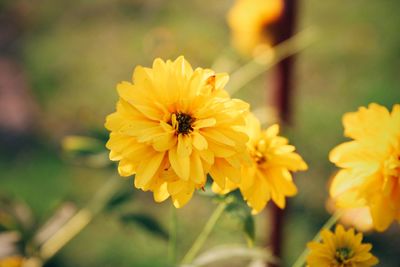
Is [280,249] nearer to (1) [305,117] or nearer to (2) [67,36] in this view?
(1) [305,117]

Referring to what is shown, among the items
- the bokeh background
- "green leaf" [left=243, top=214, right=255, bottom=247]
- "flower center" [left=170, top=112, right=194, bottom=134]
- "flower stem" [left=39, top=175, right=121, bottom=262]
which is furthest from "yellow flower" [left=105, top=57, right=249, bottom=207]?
Answer: the bokeh background

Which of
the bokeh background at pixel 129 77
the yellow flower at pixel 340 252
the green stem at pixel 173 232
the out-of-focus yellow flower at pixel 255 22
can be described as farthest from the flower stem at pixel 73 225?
the yellow flower at pixel 340 252

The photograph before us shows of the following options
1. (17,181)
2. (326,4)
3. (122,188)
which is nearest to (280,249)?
(122,188)

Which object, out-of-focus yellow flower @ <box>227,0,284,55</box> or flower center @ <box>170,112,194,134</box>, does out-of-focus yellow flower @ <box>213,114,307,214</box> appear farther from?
out-of-focus yellow flower @ <box>227,0,284,55</box>

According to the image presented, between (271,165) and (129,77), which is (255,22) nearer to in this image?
(271,165)

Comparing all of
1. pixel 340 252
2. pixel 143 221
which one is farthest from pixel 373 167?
pixel 143 221

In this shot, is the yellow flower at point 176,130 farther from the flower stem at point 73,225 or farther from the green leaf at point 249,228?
the flower stem at point 73,225

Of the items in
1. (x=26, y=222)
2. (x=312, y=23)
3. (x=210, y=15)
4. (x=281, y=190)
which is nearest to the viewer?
(x=281, y=190)
